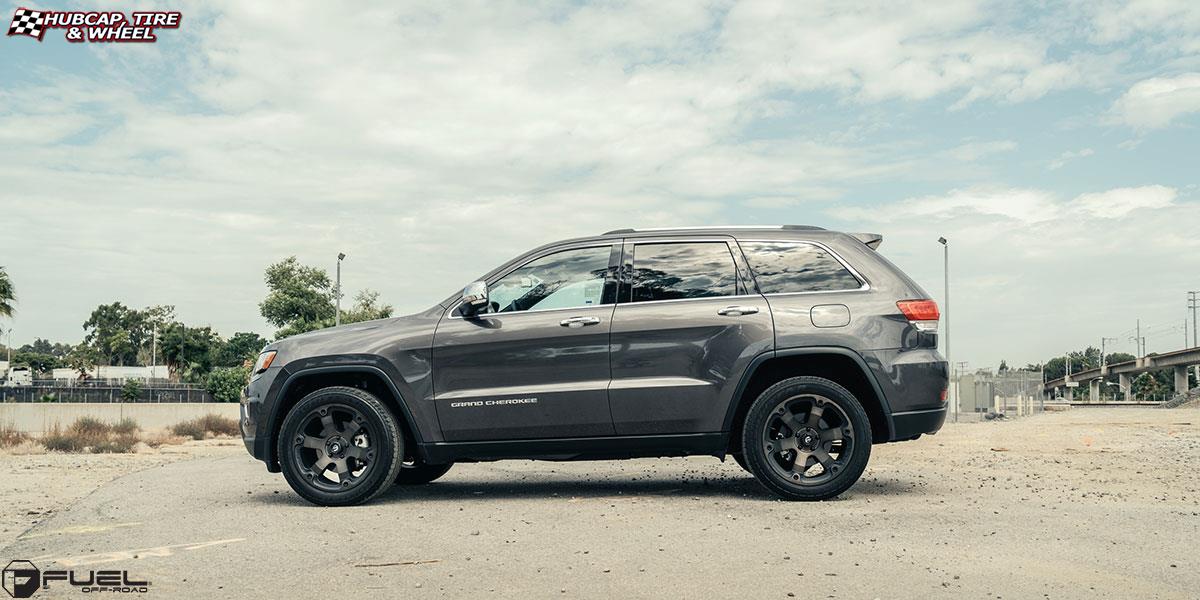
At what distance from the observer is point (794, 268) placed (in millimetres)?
8148

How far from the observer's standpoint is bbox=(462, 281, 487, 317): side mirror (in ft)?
25.5

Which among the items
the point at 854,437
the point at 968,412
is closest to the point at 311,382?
the point at 854,437

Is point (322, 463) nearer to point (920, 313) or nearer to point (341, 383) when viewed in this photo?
point (341, 383)

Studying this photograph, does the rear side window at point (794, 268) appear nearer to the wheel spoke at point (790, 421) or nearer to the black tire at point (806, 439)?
the black tire at point (806, 439)

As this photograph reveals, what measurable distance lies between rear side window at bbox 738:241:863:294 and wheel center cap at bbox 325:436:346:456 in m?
3.27

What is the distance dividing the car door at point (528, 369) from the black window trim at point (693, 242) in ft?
0.31

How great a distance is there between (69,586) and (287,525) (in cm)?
187

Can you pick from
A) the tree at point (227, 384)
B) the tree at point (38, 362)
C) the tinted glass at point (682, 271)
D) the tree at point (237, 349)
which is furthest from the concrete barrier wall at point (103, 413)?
the tree at point (38, 362)

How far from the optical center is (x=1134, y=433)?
2009 cm

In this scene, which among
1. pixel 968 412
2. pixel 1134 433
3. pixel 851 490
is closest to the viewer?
pixel 851 490

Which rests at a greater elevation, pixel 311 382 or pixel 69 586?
pixel 311 382

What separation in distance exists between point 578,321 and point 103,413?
3931cm

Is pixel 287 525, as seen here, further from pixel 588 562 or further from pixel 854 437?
pixel 854 437

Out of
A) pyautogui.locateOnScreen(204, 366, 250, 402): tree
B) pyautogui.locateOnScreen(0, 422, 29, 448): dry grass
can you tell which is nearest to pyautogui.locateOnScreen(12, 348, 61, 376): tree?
pyautogui.locateOnScreen(204, 366, 250, 402): tree
